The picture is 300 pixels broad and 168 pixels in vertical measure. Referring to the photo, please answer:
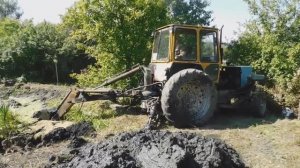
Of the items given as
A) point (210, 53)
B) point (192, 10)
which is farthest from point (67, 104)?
point (192, 10)

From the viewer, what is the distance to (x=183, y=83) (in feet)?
30.7

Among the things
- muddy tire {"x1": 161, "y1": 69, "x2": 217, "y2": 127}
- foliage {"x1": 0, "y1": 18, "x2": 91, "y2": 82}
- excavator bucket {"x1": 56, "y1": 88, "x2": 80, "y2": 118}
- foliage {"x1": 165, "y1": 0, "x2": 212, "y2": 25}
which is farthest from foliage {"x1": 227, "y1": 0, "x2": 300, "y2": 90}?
foliage {"x1": 165, "y1": 0, "x2": 212, "y2": 25}

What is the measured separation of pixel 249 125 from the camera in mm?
9820

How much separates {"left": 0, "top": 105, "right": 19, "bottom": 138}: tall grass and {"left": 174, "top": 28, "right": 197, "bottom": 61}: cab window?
156 inches

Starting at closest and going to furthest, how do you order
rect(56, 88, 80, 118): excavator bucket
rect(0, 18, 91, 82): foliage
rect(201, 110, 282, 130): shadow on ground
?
rect(201, 110, 282, 130): shadow on ground
rect(56, 88, 80, 118): excavator bucket
rect(0, 18, 91, 82): foliage

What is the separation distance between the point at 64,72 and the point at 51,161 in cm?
1769

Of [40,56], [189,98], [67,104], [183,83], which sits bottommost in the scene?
[67,104]

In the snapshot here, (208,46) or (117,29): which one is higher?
(117,29)

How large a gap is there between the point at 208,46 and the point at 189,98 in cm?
138

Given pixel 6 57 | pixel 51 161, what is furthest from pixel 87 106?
pixel 6 57

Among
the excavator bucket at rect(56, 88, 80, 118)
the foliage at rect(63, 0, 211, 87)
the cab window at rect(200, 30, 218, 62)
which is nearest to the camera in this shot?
the cab window at rect(200, 30, 218, 62)

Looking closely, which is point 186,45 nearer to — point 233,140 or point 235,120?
point 235,120

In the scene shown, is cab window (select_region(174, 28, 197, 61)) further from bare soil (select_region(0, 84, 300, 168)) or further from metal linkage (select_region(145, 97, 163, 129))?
bare soil (select_region(0, 84, 300, 168))

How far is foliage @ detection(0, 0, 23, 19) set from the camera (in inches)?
2926
